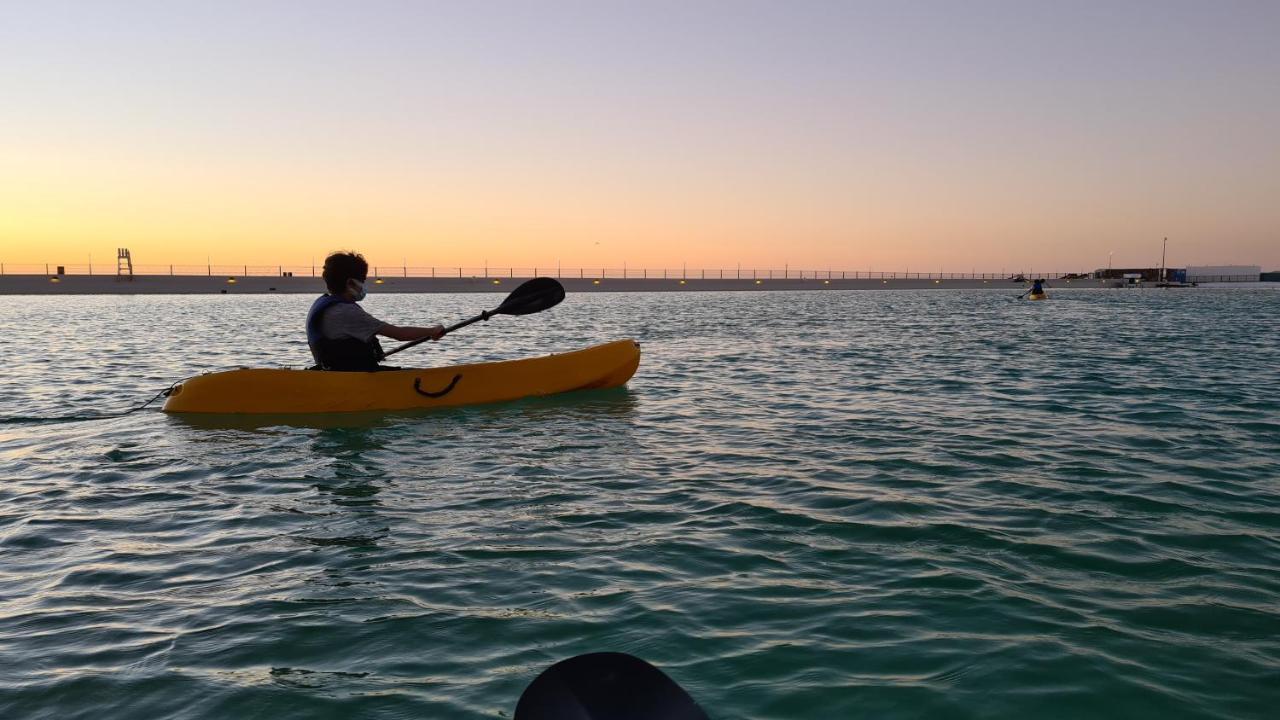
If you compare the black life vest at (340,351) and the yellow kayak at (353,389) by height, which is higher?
the black life vest at (340,351)

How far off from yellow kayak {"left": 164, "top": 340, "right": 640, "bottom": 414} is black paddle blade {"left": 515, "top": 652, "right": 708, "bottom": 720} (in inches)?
321

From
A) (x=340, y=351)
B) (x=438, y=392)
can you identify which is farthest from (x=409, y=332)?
(x=438, y=392)

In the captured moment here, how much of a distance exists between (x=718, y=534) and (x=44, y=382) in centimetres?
1321

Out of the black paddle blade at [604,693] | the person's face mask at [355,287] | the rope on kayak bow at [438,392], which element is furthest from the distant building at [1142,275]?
the black paddle blade at [604,693]

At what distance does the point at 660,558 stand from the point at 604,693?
8.26 ft

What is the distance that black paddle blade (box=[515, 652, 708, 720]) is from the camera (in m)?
2.54

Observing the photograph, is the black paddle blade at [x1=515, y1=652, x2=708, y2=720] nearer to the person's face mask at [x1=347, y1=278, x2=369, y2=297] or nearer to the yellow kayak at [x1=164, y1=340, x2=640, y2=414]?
the person's face mask at [x1=347, y1=278, x2=369, y2=297]

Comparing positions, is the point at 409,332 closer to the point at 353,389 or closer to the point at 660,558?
the point at 353,389

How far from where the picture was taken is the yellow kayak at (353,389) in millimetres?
10072

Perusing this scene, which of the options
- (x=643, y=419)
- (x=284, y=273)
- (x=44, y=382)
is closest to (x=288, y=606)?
(x=643, y=419)

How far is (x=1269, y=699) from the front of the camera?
10.9 feet

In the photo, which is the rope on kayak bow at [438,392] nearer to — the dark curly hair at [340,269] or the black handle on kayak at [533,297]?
the black handle on kayak at [533,297]

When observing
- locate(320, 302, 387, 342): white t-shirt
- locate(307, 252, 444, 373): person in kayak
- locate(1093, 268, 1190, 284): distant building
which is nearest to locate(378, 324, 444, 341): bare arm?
locate(307, 252, 444, 373): person in kayak

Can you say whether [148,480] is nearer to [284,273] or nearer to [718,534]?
[718,534]
